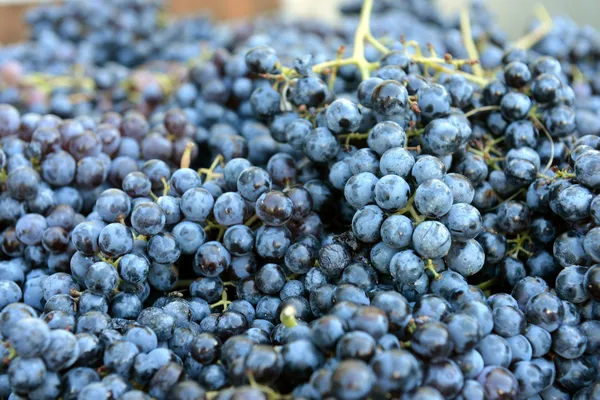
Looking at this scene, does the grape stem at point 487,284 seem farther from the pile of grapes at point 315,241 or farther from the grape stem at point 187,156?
the grape stem at point 187,156

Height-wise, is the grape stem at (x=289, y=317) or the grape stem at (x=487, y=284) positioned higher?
the grape stem at (x=289, y=317)

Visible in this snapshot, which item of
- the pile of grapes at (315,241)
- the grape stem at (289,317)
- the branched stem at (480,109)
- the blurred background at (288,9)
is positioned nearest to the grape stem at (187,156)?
the pile of grapes at (315,241)

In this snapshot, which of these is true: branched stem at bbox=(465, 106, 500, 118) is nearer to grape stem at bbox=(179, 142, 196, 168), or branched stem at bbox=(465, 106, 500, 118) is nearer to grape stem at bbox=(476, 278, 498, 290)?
grape stem at bbox=(476, 278, 498, 290)

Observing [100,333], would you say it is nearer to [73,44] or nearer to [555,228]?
[555,228]

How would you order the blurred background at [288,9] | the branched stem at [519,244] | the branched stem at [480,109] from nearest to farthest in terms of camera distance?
the branched stem at [519,244]
the branched stem at [480,109]
the blurred background at [288,9]

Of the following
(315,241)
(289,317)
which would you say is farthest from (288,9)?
(289,317)

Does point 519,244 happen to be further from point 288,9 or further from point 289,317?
point 288,9
